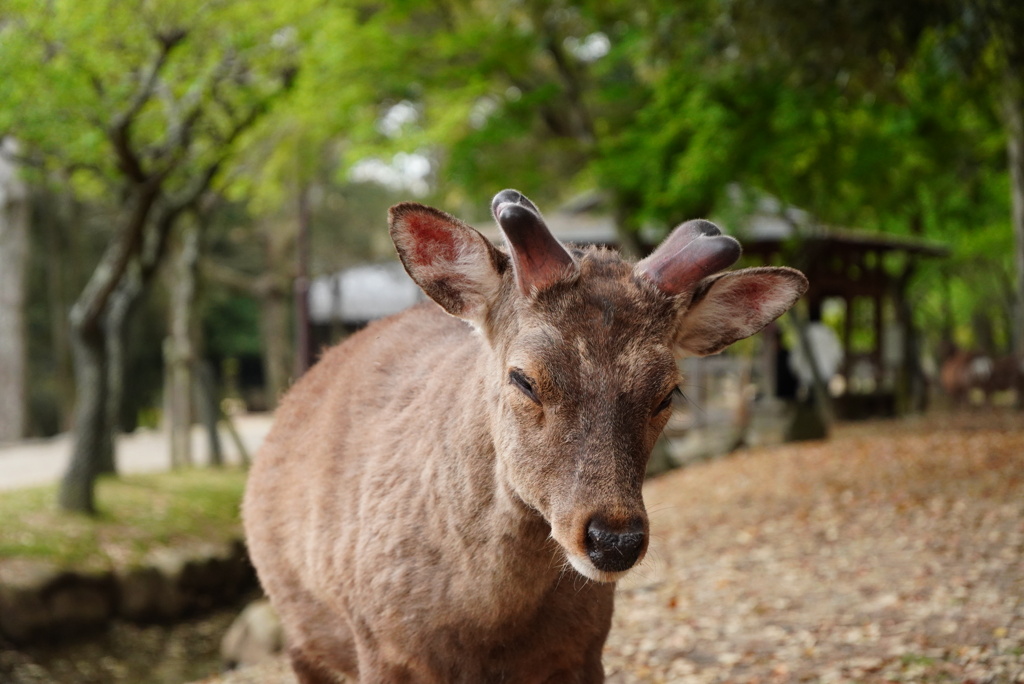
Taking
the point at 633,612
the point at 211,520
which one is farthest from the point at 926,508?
the point at 211,520

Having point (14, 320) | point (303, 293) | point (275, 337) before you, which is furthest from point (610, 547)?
point (275, 337)

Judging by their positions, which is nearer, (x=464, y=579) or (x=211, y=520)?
(x=464, y=579)

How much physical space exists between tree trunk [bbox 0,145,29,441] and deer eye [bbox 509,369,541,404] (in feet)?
65.5

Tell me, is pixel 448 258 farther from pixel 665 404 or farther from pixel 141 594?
pixel 141 594

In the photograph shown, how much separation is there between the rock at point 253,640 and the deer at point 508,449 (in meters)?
5.46

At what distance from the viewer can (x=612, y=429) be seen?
2.73 m

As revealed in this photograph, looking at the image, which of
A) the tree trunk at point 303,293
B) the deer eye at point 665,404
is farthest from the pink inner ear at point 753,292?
the tree trunk at point 303,293

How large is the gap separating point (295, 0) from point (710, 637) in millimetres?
8347

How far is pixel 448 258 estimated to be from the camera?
3.16 m

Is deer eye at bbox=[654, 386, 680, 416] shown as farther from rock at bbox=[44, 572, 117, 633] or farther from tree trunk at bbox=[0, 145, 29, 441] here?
tree trunk at bbox=[0, 145, 29, 441]

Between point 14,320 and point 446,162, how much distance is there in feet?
33.6

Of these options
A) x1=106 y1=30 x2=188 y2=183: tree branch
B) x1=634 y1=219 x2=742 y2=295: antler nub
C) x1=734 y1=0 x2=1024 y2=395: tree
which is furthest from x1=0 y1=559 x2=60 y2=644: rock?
x1=734 y1=0 x2=1024 y2=395: tree

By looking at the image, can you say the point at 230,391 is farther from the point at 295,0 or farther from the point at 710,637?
the point at 710,637

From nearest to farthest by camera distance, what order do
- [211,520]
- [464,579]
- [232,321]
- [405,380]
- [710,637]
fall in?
[464,579]
[405,380]
[710,637]
[211,520]
[232,321]
